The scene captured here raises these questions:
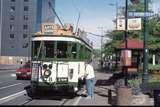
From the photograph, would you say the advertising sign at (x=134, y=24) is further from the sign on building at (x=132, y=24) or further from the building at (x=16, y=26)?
the building at (x=16, y=26)

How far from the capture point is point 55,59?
21.2 metres

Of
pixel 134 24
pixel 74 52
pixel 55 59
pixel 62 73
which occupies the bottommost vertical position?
pixel 62 73

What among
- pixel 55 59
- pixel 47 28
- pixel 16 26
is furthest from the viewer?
pixel 16 26

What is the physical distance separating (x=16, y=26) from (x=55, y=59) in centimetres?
11144

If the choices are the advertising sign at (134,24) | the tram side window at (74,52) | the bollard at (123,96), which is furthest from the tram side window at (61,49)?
the bollard at (123,96)

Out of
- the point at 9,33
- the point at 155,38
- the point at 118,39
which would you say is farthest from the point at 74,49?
the point at 9,33

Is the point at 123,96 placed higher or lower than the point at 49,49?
lower

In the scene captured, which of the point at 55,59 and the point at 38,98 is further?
the point at 38,98

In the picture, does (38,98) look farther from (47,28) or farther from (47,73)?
(47,28)

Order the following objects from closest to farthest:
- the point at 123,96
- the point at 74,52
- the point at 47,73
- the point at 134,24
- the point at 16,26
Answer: the point at 123,96
the point at 47,73
the point at 74,52
the point at 134,24
the point at 16,26

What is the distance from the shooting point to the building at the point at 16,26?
427ft

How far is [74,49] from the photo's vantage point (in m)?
21.7

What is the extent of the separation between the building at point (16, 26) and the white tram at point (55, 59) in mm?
107785

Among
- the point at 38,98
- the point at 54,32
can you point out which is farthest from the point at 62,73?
the point at 54,32
